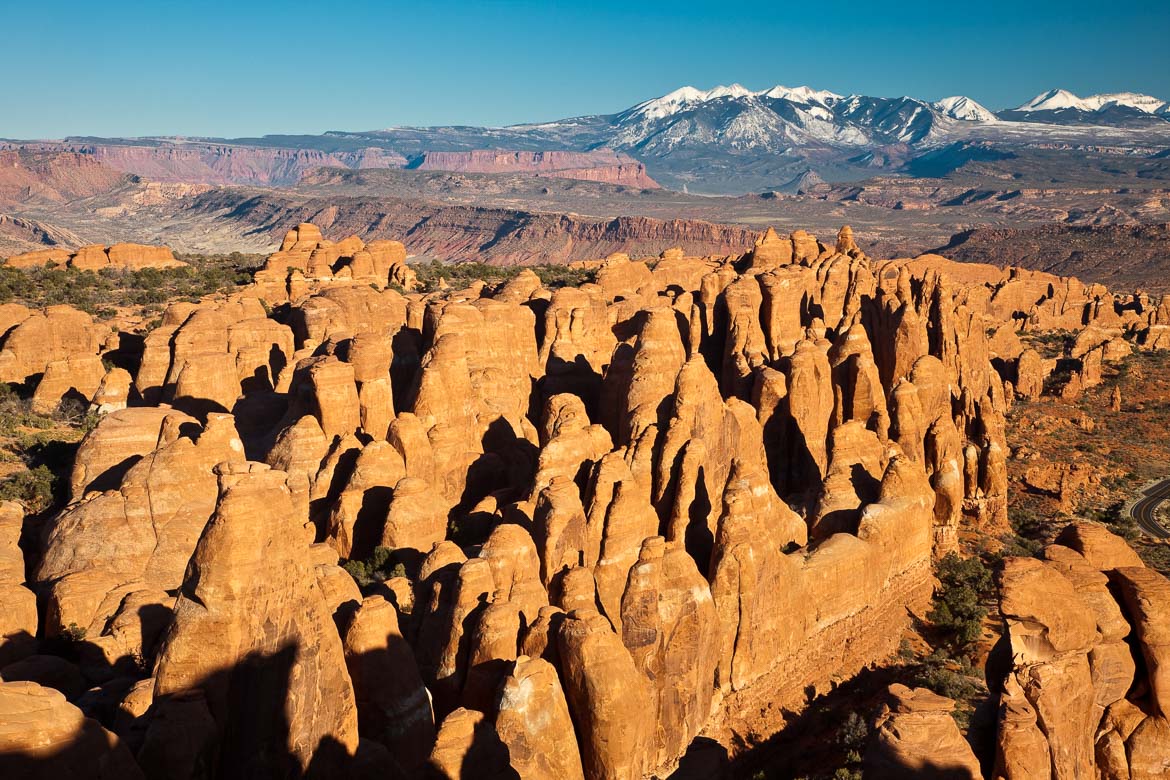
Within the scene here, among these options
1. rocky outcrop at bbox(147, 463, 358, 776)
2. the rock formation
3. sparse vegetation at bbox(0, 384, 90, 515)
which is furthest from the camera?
sparse vegetation at bbox(0, 384, 90, 515)

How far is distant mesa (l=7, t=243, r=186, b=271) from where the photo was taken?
6950 centimetres

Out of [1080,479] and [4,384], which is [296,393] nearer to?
[4,384]

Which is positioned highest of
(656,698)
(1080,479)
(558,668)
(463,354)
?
(463,354)

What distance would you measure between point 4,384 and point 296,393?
60.9ft

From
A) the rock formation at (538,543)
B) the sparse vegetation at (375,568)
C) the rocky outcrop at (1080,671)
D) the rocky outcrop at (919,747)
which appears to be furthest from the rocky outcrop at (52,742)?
the rocky outcrop at (1080,671)

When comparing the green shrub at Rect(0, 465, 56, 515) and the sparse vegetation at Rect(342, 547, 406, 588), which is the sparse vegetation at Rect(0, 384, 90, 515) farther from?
the sparse vegetation at Rect(342, 547, 406, 588)

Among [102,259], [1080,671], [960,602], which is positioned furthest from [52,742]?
[102,259]

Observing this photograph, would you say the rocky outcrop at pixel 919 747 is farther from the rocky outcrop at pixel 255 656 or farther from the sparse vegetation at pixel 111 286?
the sparse vegetation at pixel 111 286

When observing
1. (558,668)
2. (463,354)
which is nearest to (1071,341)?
(463,354)

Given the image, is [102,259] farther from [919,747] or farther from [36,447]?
[919,747]

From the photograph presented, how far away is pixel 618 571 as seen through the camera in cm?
2116

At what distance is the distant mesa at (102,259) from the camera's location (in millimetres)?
69500

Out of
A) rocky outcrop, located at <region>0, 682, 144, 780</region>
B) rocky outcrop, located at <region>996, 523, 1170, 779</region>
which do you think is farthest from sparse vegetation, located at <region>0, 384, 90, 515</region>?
rocky outcrop, located at <region>996, 523, 1170, 779</region>

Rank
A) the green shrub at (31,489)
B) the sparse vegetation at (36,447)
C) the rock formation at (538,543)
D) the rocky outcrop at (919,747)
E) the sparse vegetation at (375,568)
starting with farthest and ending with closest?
the sparse vegetation at (36,447), the green shrub at (31,489), the sparse vegetation at (375,568), the rock formation at (538,543), the rocky outcrop at (919,747)
